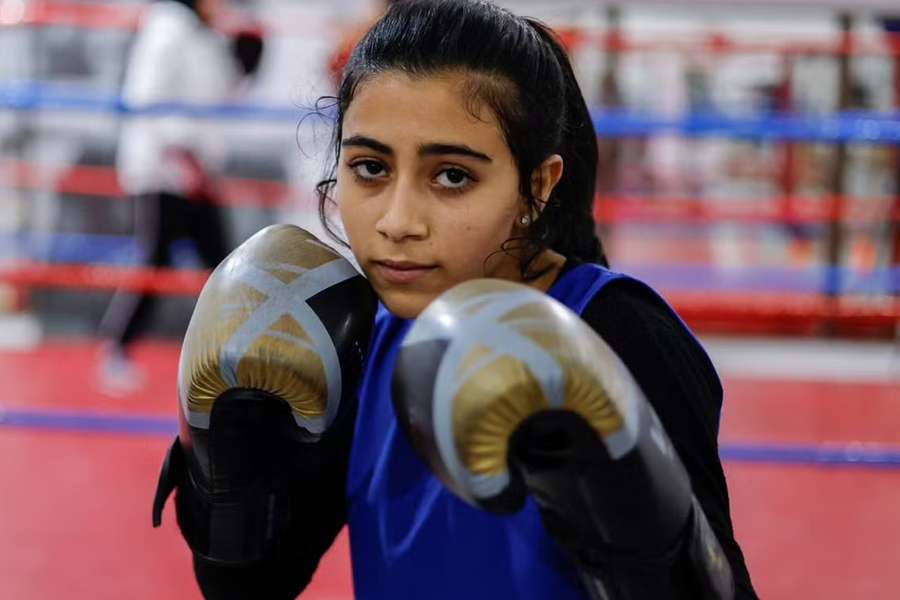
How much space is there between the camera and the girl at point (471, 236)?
0.78 metres

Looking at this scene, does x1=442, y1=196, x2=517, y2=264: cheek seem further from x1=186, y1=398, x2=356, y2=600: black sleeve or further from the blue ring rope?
the blue ring rope

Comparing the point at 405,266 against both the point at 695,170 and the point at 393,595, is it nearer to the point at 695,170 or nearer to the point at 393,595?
the point at 393,595

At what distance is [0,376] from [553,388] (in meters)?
2.61

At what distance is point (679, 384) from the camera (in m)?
0.76

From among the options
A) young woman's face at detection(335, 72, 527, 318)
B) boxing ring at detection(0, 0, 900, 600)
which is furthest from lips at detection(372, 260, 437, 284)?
boxing ring at detection(0, 0, 900, 600)

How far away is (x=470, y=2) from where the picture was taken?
83 cm

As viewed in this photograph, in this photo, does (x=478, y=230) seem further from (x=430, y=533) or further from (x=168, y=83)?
(x=168, y=83)

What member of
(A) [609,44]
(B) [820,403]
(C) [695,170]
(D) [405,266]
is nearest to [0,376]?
(A) [609,44]

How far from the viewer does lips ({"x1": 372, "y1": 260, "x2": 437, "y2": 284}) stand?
2.61 feet

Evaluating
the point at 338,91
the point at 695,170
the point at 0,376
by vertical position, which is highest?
the point at 338,91

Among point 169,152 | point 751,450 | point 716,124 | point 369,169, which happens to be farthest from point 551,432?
point 169,152

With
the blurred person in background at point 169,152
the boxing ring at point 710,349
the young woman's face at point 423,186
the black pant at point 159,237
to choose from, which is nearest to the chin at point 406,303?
the young woman's face at point 423,186

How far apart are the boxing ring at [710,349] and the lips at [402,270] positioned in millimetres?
1015

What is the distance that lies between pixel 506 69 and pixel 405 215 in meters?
0.12
